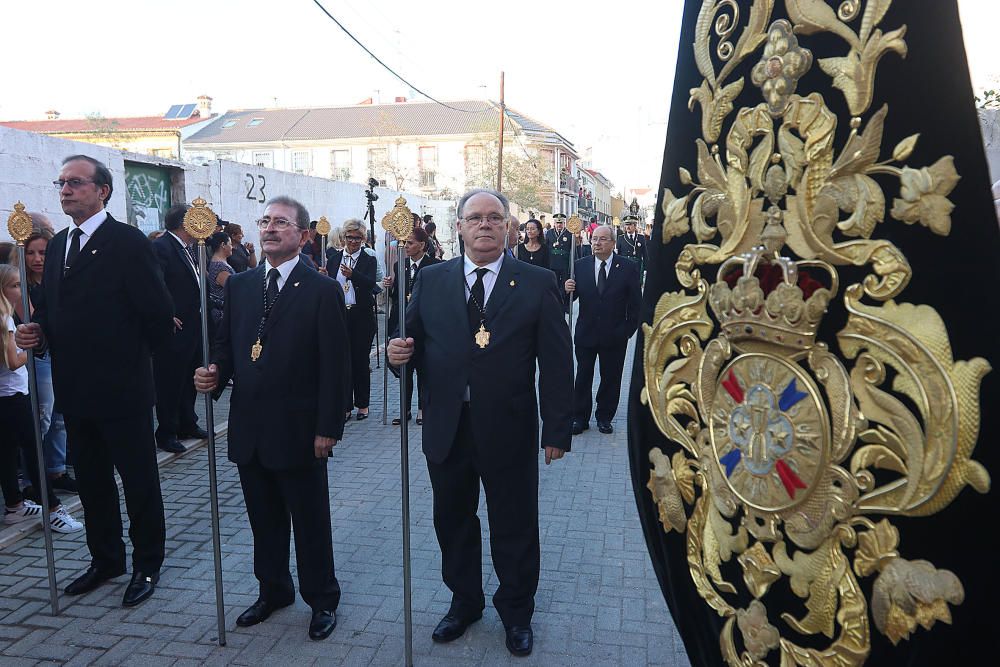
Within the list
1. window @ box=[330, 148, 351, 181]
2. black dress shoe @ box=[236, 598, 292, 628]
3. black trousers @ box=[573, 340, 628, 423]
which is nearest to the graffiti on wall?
black trousers @ box=[573, 340, 628, 423]

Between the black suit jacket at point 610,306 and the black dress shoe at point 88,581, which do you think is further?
the black suit jacket at point 610,306

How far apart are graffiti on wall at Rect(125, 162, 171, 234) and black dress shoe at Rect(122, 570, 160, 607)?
6077 mm

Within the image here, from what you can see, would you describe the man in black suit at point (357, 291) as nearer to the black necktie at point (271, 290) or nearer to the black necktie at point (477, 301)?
the black necktie at point (271, 290)

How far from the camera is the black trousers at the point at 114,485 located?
3.80 meters

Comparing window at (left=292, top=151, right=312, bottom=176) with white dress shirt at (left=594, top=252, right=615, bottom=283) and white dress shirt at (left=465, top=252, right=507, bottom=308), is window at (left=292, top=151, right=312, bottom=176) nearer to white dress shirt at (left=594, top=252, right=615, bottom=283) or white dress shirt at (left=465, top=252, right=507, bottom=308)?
white dress shirt at (left=594, top=252, right=615, bottom=283)

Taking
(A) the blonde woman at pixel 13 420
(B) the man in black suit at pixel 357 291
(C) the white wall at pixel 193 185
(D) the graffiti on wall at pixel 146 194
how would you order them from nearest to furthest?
(A) the blonde woman at pixel 13 420 < (C) the white wall at pixel 193 185 < (B) the man in black suit at pixel 357 291 < (D) the graffiti on wall at pixel 146 194

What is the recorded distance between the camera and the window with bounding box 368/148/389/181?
4703 cm

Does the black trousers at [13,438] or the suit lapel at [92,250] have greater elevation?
the suit lapel at [92,250]

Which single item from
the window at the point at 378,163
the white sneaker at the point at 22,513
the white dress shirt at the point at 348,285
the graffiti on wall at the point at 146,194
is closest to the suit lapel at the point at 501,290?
the white sneaker at the point at 22,513

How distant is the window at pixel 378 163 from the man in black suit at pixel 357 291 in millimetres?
37069

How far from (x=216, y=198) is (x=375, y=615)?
8.68m

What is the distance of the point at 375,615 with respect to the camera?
364cm

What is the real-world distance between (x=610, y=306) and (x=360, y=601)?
4025mm

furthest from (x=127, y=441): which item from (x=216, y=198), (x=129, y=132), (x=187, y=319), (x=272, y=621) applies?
(x=129, y=132)
